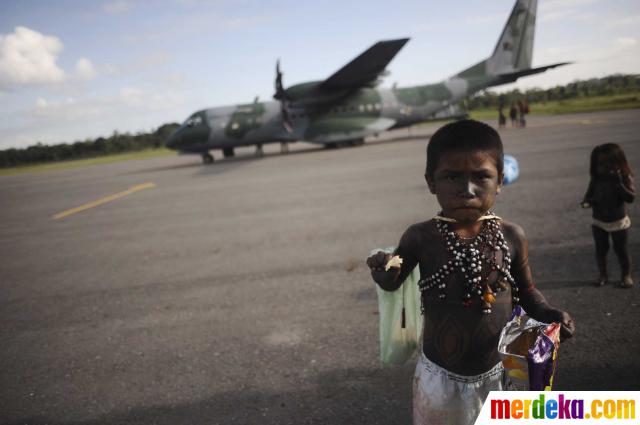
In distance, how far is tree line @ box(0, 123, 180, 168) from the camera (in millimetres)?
52812

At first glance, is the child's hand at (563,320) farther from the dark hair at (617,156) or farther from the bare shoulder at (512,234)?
the dark hair at (617,156)

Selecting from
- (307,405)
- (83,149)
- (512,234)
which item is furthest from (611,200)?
(83,149)

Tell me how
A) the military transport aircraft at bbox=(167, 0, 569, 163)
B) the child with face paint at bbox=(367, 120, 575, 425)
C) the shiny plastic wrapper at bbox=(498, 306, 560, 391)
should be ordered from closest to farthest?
the shiny plastic wrapper at bbox=(498, 306, 560, 391), the child with face paint at bbox=(367, 120, 575, 425), the military transport aircraft at bbox=(167, 0, 569, 163)

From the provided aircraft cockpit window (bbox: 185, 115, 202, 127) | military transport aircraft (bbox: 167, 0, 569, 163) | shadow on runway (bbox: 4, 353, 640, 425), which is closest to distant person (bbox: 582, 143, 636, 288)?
shadow on runway (bbox: 4, 353, 640, 425)

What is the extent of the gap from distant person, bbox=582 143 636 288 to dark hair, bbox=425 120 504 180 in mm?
2667

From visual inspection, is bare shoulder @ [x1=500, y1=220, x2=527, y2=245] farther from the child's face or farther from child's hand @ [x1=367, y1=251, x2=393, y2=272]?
child's hand @ [x1=367, y1=251, x2=393, y2=272]

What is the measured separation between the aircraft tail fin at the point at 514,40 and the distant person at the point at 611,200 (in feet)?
72.0

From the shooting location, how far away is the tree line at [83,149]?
52812mm

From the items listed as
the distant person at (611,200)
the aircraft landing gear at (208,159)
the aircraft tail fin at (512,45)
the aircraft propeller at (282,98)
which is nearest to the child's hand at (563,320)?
the distant person at (611,200)

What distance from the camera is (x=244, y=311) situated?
12.3 feet

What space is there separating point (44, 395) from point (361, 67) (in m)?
17.0

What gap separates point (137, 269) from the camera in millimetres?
5344

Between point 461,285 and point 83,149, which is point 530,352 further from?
point 83,149

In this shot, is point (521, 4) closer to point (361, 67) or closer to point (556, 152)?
point (361, 67)
